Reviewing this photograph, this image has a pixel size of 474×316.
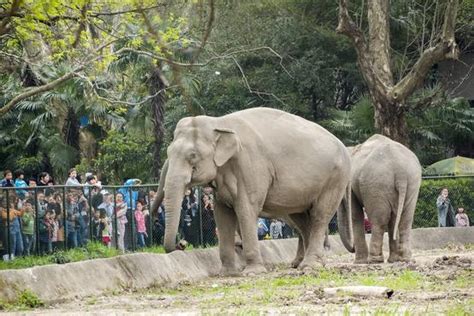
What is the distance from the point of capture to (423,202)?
32188 millimetres

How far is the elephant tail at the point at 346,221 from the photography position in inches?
819

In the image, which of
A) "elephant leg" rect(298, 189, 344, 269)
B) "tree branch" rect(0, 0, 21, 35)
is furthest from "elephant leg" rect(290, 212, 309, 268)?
"tree branch" rect(0, 0, 21, 35)

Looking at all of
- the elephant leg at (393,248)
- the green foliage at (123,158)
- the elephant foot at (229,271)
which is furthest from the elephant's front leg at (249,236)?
the green foliage at (123,158)

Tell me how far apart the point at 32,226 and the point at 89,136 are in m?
27.0

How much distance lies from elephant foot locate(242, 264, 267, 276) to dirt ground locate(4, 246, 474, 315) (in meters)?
0.15

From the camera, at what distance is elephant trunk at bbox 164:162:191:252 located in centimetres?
1642

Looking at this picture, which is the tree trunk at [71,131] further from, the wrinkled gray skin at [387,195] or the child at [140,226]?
the wrinkled gray skin at [387,195]

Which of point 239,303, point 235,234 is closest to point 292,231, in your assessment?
point 235,234

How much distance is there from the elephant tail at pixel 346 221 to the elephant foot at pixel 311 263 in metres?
2.15

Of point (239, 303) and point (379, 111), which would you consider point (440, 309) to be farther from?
point (379, 111)

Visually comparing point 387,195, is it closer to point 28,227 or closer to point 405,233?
point 405,233

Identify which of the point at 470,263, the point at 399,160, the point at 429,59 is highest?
the point at 429,59

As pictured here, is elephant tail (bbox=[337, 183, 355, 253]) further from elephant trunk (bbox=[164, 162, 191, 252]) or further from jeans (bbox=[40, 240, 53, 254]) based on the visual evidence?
jeans (bbox=[40, 240, 53, 254])


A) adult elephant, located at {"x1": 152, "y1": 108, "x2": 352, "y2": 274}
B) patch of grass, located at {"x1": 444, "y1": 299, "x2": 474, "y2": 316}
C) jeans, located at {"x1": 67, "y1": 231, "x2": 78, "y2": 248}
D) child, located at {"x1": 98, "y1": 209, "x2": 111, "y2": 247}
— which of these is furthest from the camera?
child, located at {"x1": 98, "y1": 209, "x2": 111, "y2": 247}
